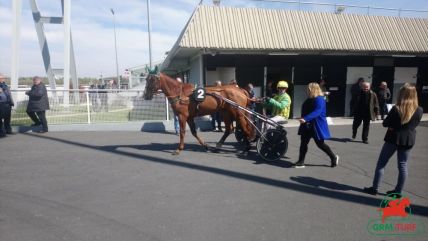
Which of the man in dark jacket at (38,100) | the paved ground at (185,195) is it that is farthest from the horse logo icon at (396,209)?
the man in dark jacket at (38,100)

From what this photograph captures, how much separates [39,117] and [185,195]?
7.36 m

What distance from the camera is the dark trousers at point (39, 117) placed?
31.7 feet

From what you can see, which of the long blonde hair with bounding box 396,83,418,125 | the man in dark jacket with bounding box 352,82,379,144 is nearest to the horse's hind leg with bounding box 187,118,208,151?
the long blonde hair with bounding box 396,83,418,125

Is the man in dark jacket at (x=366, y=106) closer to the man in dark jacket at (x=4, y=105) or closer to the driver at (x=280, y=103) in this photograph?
the driver at (x=280, y=103)

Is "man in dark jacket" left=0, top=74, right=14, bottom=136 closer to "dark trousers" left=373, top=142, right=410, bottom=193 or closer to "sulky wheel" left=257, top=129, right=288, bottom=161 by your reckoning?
"sulky wheel" left=257, top=129, right=288, bottom=161


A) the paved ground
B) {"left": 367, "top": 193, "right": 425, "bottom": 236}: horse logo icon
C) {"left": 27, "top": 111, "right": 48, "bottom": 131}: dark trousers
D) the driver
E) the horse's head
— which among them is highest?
the horse's head

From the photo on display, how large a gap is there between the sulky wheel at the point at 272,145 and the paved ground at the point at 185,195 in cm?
24

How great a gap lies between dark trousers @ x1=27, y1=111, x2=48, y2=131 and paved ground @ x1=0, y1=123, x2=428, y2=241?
1969mm

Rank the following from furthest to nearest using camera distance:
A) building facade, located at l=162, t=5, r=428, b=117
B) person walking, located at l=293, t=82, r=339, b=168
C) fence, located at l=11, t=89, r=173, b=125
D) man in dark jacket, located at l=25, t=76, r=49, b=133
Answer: building facade, located at l=162, t=5, r=428, b=117 < fence, located at l=11, t=89, r=173, b=125 < man in dark jacket, located at l=25, t=76, r=49, b=133 < person walking, located at l=293, t=82, r=339, b=168

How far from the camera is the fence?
10.4 metres

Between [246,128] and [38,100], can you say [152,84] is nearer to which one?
[246,128]

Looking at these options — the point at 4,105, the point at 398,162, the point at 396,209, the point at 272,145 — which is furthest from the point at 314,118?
the point at 4,105

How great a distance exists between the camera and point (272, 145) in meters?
6.51

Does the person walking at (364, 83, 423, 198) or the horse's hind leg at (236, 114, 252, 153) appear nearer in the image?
the person walking at (364, 83, 423, 198)
